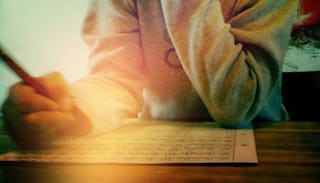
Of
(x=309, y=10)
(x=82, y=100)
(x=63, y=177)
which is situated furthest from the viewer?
(x=309, y=10)

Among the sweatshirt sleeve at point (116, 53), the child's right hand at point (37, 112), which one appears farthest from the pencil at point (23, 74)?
the sweatshirt sleeve at point (116, 53)

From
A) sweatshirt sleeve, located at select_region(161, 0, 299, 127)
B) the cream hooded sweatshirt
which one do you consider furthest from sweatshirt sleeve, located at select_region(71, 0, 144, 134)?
sweatshirt sleeve, located at select_region(161, 0, 299, 127)

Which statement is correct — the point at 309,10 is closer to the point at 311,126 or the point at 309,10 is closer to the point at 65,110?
the point at 311,126

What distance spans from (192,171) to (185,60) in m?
0.19

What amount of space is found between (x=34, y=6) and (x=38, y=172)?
0.73ft

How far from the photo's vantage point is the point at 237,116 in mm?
392

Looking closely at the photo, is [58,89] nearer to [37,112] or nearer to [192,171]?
[37,112]

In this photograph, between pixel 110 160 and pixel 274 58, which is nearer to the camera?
pixel 110 160

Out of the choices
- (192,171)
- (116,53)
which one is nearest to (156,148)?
(192,171)

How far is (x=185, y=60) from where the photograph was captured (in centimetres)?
41

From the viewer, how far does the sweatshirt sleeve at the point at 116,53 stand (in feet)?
1.61

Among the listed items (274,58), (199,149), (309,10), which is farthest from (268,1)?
(309,10)

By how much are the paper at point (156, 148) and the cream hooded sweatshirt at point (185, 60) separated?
46mm

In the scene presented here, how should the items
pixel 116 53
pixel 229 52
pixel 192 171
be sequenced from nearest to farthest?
pixel 192 171, pixel 229 52, pixel 116 53
